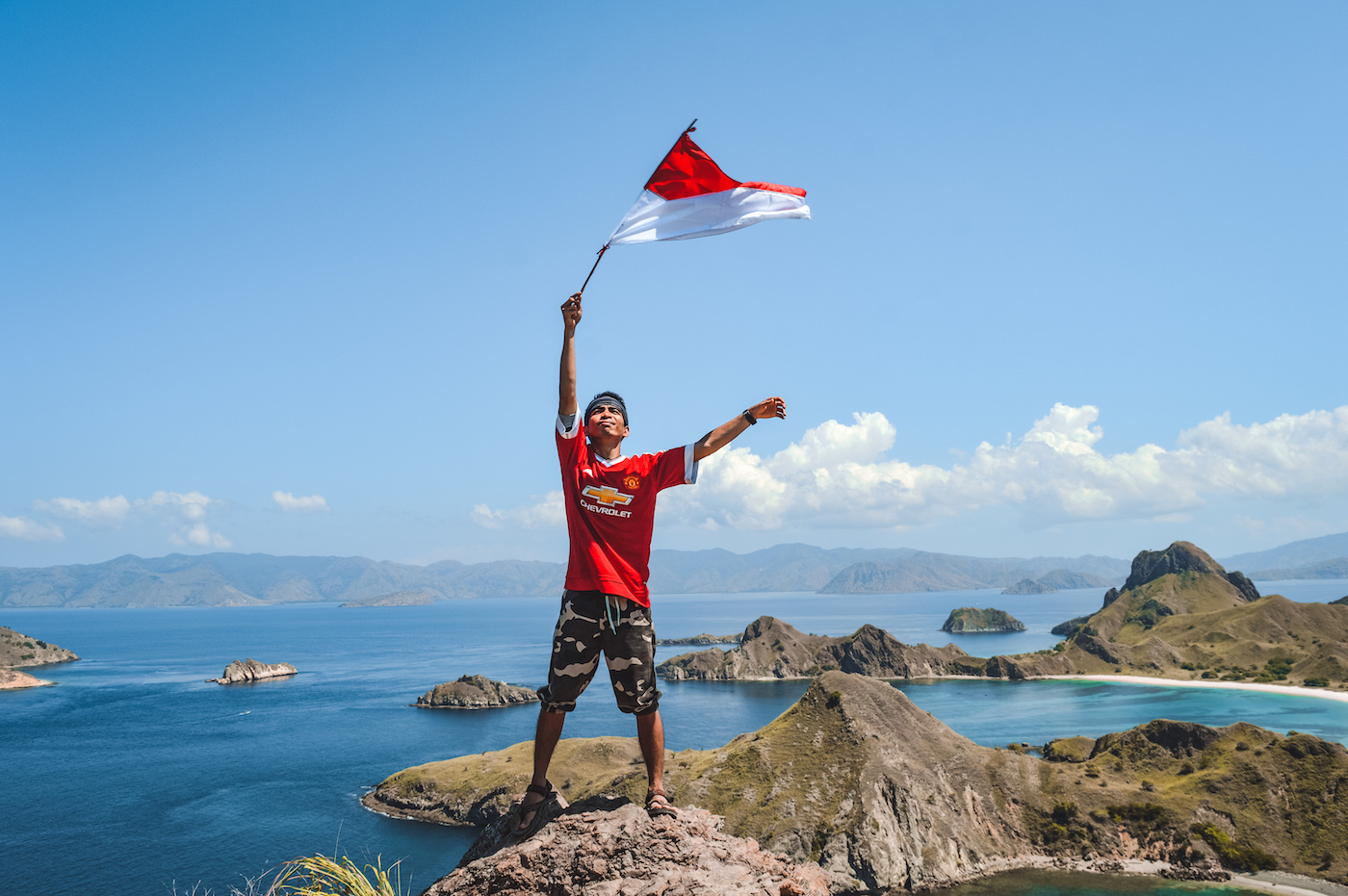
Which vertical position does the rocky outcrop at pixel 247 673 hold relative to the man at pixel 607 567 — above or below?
below

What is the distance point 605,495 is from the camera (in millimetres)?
7379

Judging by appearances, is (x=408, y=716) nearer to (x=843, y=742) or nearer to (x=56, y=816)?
(x=56, y=816)

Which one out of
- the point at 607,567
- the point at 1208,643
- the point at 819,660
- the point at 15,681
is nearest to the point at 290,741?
the point at 15,681

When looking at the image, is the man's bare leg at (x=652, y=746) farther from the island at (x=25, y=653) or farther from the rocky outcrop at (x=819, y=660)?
the island at (x=25, y=653)

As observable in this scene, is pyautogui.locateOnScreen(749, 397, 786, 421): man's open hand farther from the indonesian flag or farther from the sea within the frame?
the sea

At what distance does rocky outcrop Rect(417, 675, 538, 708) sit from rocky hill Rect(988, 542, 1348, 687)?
324ft

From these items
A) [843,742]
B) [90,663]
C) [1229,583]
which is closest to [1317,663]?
[1229,583]

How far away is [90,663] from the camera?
179m

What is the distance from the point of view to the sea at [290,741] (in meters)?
56.8

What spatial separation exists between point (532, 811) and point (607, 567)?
2.52 m

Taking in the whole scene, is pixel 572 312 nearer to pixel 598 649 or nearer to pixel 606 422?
pixel 606 422

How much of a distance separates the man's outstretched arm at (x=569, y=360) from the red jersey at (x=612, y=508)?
154 mm

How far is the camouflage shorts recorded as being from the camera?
7.22 m

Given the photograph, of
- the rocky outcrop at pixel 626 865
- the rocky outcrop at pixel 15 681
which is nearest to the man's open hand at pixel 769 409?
the rocky outcrop at pixel 626 865
